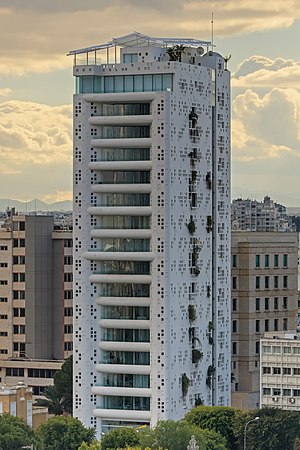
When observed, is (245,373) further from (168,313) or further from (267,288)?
(168,313)

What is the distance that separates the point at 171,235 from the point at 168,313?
4.20 metres

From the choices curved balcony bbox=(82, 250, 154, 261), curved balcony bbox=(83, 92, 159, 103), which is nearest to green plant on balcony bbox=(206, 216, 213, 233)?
curved balcony bbox=(82, 250, 154, 261)

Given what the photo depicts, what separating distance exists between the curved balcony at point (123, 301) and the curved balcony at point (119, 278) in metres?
0.93

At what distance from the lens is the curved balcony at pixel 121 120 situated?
129 m

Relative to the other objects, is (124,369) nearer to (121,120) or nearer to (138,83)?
(121,120)

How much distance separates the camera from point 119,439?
120875 millimetres

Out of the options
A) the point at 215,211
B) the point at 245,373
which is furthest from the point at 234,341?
the point at 215,211

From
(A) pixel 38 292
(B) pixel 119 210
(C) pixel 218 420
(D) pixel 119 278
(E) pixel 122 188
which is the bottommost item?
(C) pixel 218 420

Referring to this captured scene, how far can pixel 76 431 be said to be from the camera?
12581 cm

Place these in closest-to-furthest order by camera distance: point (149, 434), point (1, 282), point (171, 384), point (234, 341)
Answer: point (149, 434) < point (171, 384) < point (234, 341) < point (1, 282)

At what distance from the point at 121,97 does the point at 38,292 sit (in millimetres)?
34972

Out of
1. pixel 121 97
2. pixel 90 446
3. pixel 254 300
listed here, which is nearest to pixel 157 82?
pixel 121 97

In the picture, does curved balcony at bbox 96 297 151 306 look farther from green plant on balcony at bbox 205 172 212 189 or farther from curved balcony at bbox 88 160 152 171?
green plant on balcony at bbox 205 172 212 189

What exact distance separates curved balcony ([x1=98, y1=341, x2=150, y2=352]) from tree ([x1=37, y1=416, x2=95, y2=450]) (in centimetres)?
548
